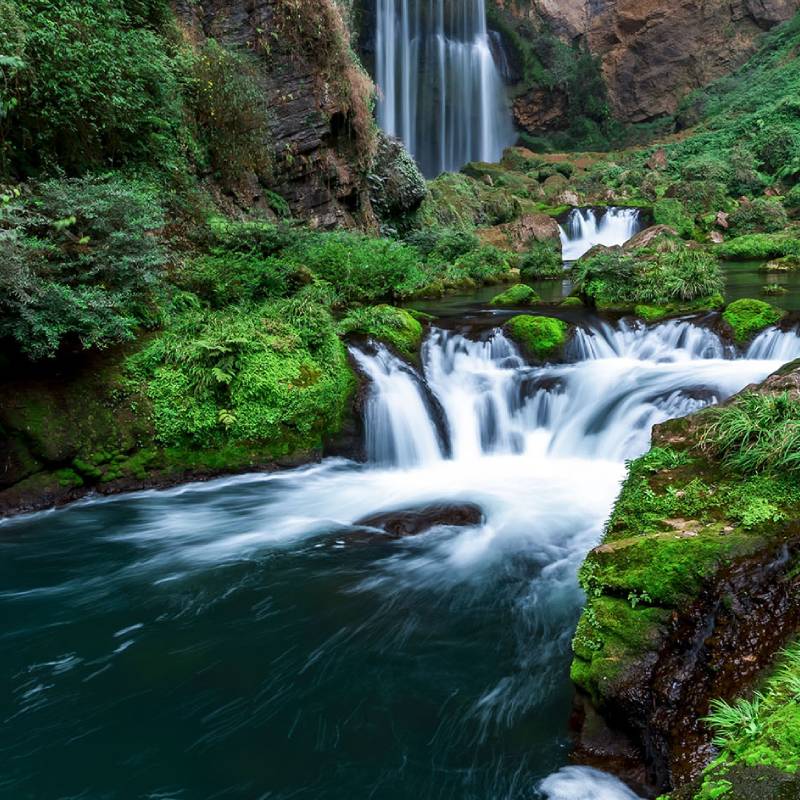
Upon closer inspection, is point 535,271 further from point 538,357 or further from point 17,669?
point 17,669

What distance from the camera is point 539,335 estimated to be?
1036 centimetres

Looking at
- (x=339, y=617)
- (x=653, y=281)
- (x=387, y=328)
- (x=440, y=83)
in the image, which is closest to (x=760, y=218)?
(x=653, y=281)

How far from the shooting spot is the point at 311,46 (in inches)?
615

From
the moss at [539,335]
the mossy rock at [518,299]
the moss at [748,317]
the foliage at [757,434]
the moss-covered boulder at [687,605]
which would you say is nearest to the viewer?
the moss-covered boulder at [687,605]

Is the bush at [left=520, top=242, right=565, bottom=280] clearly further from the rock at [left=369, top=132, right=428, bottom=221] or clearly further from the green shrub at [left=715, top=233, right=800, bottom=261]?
the green shrub at [left=715, top=233, right=800, bottom=261]

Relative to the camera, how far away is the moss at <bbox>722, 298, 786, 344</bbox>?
10.0 meters

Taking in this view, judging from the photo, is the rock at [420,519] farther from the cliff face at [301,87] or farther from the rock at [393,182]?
the rock at [393,182]

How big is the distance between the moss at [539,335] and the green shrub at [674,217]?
17045mm

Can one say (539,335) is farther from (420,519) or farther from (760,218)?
(760,218)

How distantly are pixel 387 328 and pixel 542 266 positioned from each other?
11.9m

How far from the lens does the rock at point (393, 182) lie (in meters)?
20.2

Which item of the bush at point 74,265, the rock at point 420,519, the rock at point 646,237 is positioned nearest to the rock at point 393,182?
the rock at point 646,237

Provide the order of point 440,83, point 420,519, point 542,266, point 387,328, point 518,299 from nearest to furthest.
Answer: point 420,519
point 387,328
point 518,299
point 542,266
point 440,83

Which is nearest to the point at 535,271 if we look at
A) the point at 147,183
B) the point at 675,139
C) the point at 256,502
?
the point at 147,183
